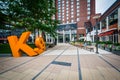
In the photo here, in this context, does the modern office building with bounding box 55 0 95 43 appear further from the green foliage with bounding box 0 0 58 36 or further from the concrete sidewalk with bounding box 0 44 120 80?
the concrete sidewalk with bounding box 0 44 120 80

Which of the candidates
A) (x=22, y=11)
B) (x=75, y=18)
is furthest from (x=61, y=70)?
(x=75, y=18)

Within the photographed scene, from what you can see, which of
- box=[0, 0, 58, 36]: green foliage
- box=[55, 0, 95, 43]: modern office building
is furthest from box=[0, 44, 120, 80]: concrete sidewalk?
box=[55, 0, 95, 43]: modern office building

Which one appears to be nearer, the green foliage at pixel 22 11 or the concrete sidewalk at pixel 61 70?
the concrete sidewalk at pixel 61 70

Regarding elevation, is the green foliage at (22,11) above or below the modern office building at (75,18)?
below

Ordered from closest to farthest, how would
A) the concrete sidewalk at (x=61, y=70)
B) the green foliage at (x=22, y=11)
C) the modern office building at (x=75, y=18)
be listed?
the concrete sidewalk at (x=61, y=70) → the green foliage at (x=22, y=11) → the modern office building at (x=75, y=18)

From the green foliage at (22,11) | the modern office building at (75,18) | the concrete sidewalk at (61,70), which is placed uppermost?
the modern office building at (75,18)

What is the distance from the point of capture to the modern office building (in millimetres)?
91250

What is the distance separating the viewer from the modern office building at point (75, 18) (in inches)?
3593

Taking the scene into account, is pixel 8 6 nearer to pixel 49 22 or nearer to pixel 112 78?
pixel 49 22

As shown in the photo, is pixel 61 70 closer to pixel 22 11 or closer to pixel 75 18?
pixel 22 11

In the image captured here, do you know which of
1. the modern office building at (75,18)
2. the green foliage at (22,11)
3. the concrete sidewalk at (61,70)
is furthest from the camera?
the modern office building at (75,18)

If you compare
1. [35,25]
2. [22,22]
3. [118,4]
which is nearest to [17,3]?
[22,22]

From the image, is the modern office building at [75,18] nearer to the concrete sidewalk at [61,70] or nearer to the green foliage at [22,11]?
the green foliage at [22,11]

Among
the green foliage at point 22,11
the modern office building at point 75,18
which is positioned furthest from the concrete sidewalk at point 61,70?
the modern office building at point 75,18
